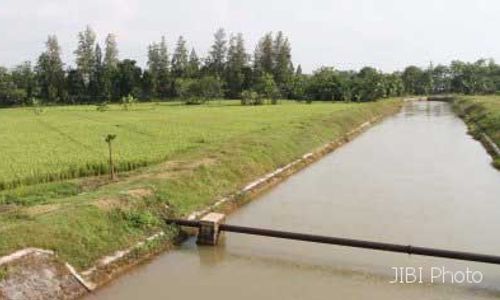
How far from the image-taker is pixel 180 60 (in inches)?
3155

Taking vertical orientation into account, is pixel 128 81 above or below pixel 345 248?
above

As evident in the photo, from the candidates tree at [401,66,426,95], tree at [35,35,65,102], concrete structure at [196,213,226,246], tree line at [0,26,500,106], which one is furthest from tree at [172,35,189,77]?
concrete structure at [196,213,226,246]

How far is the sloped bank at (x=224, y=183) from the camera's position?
8.82 m

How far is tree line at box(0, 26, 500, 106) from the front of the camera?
6956 cm

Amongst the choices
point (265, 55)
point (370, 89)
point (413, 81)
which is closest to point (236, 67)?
point (265, 55)

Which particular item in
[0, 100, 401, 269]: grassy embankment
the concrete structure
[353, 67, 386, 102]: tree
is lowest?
the concrete structure

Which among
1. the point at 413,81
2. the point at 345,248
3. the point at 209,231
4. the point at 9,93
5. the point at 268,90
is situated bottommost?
the point at 345,248

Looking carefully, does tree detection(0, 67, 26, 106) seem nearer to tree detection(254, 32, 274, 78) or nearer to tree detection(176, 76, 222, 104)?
tree detection(176, 76, 222, 104)

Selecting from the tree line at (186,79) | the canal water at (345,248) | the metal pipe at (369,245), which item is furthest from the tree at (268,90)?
the metal pipe at (369,245)

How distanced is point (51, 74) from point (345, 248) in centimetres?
6891

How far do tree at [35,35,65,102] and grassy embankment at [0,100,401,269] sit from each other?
45.1m

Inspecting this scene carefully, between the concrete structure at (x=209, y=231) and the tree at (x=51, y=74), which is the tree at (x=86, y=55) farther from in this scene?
the concrete structure at (x=209, y=231)

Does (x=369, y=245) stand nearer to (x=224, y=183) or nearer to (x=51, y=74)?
(x=224, y=183)

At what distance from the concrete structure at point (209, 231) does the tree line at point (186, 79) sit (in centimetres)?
5171
